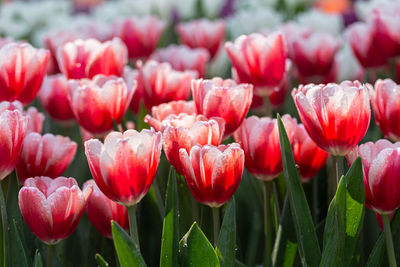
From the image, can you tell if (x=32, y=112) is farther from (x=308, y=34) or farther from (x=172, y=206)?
(x=308, y=34)

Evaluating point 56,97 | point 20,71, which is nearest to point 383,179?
point 20,71

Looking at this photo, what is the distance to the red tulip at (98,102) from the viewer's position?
938 mm

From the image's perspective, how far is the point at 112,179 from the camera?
72 centimetres

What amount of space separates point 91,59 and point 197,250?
488 millimetres

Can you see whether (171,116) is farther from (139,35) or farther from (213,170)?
(139,35)

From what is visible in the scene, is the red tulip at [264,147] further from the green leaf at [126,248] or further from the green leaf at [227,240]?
the green leaf at [126,248]

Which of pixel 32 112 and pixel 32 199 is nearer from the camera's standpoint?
pixel 32 199

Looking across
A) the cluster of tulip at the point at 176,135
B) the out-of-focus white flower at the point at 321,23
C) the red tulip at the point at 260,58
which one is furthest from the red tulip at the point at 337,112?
the out-of-focus white flower at the point at 321,23

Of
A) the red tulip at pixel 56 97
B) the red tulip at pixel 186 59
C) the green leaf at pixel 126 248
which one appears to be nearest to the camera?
the green leaf at pixel 126 248

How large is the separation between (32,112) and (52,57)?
612 mm

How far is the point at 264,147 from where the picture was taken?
2.86 ft

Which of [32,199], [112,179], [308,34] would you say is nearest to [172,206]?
[112,179]

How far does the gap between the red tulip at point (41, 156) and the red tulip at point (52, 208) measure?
0.36 feet

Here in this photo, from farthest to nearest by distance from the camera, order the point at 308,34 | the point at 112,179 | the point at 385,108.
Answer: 1. the point at 308,34
2. the point at 385,108
3. the point at 112,179
